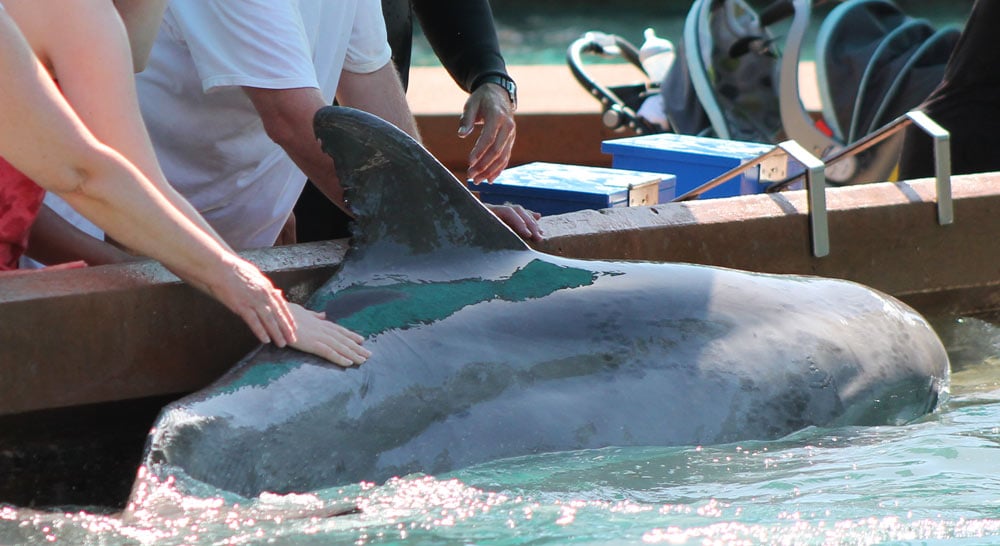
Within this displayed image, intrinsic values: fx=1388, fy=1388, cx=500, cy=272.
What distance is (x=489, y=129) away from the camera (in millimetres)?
4375

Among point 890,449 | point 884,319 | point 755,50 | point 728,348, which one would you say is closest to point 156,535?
point 728,348

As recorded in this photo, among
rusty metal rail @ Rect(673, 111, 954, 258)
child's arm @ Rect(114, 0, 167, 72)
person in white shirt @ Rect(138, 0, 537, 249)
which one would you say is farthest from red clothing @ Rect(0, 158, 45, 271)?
rusty metal rail @ Rect(673, 111, 954, 258)

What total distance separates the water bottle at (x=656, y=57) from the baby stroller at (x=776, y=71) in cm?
20

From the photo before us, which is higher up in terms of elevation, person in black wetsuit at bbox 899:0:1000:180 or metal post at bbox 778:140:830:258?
person in black wetsuit at bbox 899:0:1000:180

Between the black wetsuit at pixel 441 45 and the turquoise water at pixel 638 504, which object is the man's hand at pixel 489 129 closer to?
the black wetsuit at pixel 441 45

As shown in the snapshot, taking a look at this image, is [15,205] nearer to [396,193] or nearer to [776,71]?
[396,193]

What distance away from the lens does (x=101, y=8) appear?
313 centimetres

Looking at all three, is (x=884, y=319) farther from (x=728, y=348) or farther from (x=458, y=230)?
(x=458, y=230)

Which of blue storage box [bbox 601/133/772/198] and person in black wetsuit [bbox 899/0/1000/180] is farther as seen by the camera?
person in black wetsuit [bbox 899/0/1000/180]

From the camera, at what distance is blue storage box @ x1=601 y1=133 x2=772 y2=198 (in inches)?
218

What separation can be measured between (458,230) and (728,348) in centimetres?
78

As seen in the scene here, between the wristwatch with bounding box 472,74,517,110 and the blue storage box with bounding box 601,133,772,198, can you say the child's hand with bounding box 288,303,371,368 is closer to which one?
the wristwatch with bounding box 472,74,517,110

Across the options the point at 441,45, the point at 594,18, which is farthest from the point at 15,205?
the point at 594,18

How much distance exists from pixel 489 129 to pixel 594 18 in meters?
34.9
